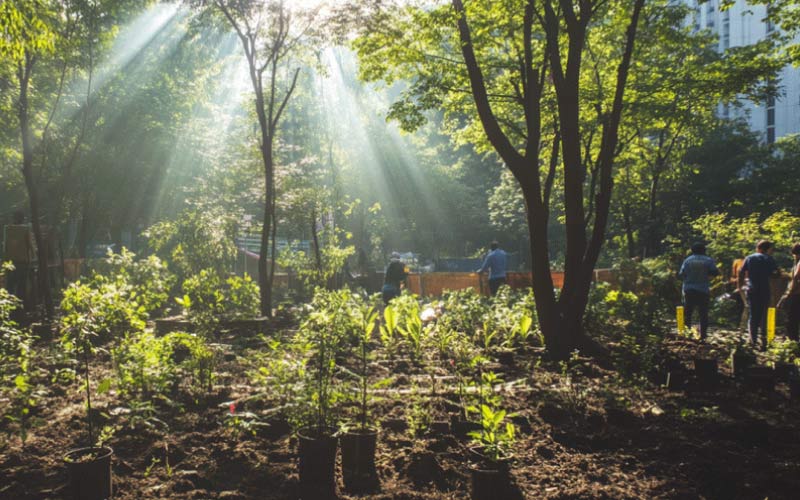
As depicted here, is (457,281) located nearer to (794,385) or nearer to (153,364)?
(794,385)

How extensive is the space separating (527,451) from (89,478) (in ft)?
9.85

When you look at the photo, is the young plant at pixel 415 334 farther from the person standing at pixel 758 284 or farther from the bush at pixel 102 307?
the person standing at pixel 758 284

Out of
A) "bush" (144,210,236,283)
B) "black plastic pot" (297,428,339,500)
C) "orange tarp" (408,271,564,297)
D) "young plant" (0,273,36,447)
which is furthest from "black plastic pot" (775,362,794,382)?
"bush" (144,210,236,283)

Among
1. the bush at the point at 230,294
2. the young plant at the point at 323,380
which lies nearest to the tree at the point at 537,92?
the bush at the point at 230,294

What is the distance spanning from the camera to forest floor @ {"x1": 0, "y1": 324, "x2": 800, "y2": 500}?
12.3 feet

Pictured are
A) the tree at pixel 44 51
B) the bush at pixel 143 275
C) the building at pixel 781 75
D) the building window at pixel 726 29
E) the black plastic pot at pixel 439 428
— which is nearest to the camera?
the black plastic pot at pixel 439 428

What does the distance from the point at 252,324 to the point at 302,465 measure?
23.7ft

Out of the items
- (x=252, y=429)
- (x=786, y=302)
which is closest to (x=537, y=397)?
(x=252, y=429)

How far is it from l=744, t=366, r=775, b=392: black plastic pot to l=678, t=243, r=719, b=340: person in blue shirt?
3.54m

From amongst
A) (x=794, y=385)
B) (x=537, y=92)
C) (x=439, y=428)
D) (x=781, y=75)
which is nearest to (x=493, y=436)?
(x=439, y=428)

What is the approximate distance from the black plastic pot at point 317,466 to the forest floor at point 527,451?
13 centimetres

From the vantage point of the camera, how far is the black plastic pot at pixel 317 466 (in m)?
3.68

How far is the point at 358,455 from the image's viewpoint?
13.0ft

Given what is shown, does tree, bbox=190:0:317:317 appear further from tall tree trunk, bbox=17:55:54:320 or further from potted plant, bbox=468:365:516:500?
potted plant, bbox=468:365:516:500
